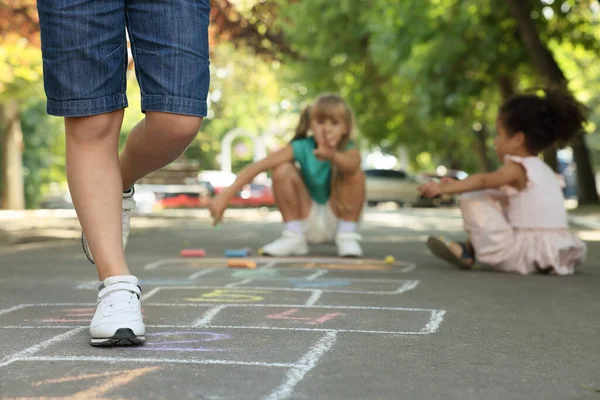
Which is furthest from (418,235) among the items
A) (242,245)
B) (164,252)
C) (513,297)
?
(513,297)

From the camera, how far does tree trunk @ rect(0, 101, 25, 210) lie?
109 feet

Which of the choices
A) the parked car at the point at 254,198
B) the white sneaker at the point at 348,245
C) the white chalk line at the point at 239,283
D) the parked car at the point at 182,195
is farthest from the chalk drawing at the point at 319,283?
the parked car at the point at 182,195

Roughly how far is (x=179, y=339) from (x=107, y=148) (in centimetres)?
76

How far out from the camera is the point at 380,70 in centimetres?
2736

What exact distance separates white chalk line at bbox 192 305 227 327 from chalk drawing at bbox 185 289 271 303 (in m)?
0.30

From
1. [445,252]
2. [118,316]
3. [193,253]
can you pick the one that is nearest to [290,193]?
[193,253]

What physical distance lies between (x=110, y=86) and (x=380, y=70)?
23.8 meters

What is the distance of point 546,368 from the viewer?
338 cm

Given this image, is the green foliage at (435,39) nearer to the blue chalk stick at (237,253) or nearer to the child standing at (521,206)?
the child standing at (521,206)

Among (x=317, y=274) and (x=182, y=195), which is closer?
(x=317, y=274)

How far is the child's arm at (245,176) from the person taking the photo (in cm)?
731

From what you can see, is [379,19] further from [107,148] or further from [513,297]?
[107,148]

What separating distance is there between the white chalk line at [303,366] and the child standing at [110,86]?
65cm

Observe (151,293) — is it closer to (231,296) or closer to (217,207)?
(231,296)
